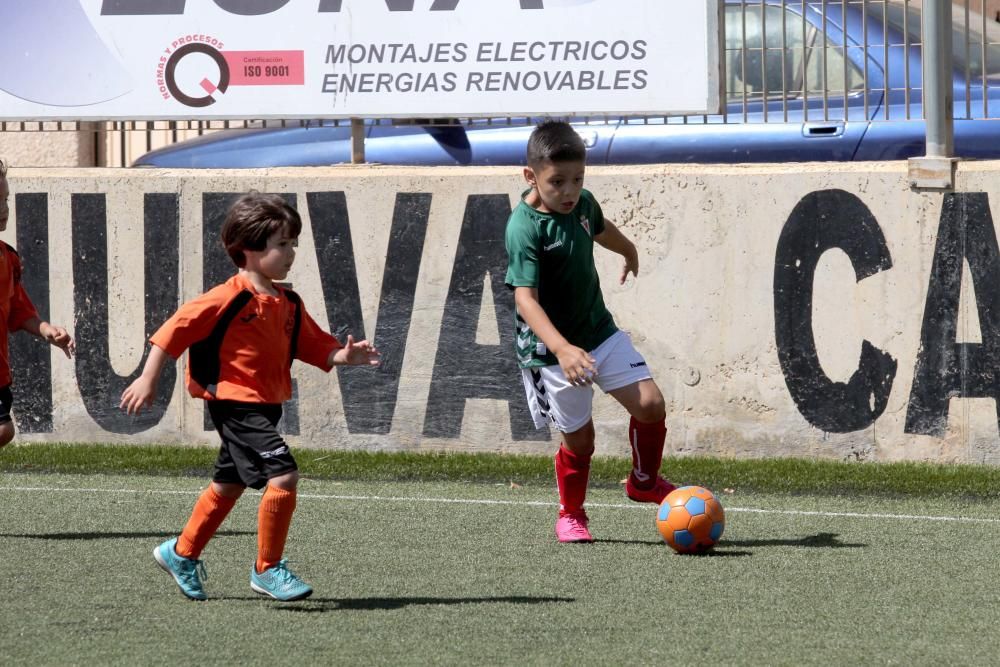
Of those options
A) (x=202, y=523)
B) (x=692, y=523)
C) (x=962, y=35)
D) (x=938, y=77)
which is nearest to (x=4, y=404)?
(x=202, y=523)

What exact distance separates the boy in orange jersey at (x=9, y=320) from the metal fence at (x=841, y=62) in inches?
150

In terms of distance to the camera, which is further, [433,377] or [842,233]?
[433,377]

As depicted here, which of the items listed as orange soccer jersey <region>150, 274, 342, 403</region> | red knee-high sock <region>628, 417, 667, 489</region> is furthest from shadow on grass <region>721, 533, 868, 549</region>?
orange soccer jersey <region>150, 274, 342, 403</region>

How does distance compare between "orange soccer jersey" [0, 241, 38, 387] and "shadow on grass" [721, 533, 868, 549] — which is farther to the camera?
"orange soccer jersey" [0, 241, 38, 387]

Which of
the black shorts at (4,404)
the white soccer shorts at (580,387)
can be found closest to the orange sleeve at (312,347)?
the white soccer shorts at (580,387)

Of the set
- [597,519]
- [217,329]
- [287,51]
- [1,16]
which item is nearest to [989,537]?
[597,519]

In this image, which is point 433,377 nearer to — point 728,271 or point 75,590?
point 728,271

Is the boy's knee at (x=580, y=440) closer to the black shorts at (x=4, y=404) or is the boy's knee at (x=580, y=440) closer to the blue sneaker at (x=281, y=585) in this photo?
the blue sneaker at (x=281, y=585)

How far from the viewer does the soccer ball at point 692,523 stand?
19.0 ft

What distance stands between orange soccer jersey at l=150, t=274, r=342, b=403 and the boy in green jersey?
1092 mm

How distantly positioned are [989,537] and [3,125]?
650 centimetres

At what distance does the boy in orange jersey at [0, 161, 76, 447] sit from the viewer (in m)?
6.27

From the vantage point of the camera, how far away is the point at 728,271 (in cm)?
810

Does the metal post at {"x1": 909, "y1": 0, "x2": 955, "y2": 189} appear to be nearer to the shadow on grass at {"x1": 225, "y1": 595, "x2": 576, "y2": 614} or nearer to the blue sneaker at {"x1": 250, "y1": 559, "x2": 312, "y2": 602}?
the shadow on grass at {"x1": 225, "y1": 595, "x2": 576, "y2": 614}
